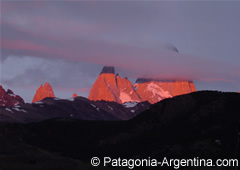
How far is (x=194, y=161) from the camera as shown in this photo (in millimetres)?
153625

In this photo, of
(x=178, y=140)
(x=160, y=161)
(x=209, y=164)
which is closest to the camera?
(x=209, y=164)

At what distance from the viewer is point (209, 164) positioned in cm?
14212

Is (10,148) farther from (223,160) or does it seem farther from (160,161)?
(223,160)

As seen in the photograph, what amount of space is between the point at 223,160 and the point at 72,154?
6938cm

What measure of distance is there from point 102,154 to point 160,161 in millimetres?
36540

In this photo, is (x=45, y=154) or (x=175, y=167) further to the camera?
(x=45, y=154)

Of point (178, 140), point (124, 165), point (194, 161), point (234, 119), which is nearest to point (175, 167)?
point (194, 161)

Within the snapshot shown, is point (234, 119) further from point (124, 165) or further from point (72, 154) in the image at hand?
point (72, 154)

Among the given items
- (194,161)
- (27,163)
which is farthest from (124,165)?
(27,163)

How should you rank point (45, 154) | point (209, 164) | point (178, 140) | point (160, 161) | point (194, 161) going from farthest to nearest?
point (178, 140) → point (45, 154) → point (160, 161) → point (194, 161) → point (209, 164)

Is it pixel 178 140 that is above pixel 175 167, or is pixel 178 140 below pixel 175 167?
above

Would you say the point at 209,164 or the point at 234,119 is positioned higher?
the point at 234,119

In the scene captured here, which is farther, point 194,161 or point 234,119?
point 234,119

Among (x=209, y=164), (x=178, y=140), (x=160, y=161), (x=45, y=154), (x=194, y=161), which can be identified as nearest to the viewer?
(x=209, y=164)
